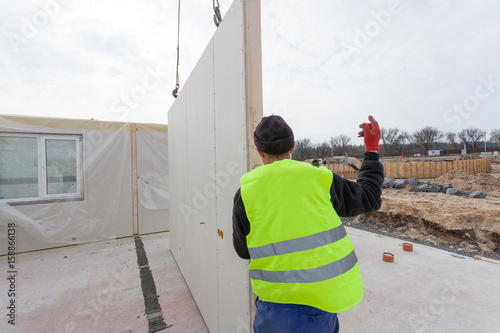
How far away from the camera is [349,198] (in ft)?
3.53

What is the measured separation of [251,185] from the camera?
0.96 metres

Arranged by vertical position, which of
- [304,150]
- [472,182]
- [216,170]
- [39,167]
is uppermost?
[304,150]

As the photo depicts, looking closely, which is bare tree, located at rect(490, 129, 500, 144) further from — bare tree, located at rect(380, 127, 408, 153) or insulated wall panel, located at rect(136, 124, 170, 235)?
insulated wall panel, located at rect(136, 124, 170, 235)

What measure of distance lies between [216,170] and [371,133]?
3.64ft

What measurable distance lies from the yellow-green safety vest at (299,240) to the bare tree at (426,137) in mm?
51621

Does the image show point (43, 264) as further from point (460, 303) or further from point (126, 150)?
point (460, 303)

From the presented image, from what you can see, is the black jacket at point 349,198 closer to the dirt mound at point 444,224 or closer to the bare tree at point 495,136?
the dirt mound at point 444,224

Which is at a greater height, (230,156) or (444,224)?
(230,156)

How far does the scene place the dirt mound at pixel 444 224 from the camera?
13.6 feet

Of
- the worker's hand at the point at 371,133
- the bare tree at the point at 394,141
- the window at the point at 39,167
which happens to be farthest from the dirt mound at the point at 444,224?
the bare tree at the point at 394,141

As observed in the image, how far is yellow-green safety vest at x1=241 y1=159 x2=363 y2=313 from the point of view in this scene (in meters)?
0.89

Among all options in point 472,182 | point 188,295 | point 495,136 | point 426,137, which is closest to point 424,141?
point 426,137

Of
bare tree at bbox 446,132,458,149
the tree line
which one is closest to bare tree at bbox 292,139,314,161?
the tree line

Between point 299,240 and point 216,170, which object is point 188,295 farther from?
point 299,240
